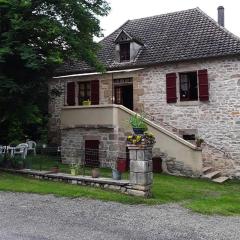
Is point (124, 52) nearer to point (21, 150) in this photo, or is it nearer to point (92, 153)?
point (92, 153)

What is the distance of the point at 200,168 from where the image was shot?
51.1 ft

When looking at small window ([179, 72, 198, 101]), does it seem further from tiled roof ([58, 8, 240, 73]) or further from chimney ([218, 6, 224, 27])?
chimney ([218, 6, 224, 27])

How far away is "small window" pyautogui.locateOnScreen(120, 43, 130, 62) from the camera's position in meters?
19.8

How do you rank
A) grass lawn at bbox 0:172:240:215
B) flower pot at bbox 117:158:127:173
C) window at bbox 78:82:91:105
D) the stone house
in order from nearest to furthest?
grass lawn at bbox 0:172:240:215 → flower pot at bbox 117:158:127:173 → the stone house → window at bbox 78:82:91:105

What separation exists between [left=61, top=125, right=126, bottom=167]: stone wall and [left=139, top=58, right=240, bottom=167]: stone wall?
9.59 ft

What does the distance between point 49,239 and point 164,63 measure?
43.4ft

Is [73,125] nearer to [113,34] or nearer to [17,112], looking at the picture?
[17,112]

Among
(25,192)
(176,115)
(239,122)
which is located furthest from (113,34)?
(25,192)

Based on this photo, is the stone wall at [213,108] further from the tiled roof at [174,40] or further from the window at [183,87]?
the tiled roof at [174,40]

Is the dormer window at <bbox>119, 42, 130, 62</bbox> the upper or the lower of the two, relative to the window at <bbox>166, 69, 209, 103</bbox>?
upper

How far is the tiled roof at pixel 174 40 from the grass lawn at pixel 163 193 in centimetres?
687

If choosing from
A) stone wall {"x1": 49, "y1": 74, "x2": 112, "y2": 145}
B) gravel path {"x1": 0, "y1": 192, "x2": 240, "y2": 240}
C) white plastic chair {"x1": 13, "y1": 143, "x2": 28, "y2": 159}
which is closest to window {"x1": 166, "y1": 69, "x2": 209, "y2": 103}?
stone wall {"x1": 49, "y1": 74, "x2": 112, "y2": 145}

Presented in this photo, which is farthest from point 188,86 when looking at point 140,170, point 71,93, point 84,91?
point 140,170

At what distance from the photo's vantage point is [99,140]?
681 inches
